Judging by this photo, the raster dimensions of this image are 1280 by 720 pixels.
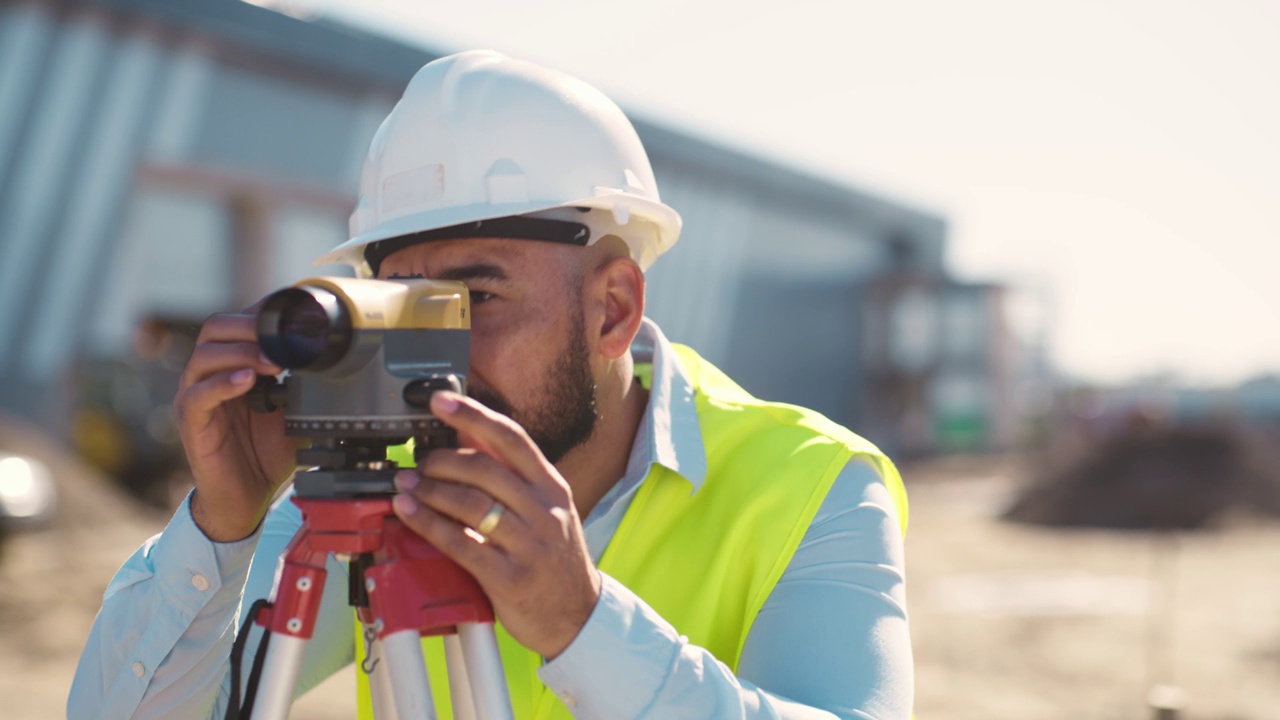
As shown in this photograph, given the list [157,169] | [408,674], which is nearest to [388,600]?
[408,674]

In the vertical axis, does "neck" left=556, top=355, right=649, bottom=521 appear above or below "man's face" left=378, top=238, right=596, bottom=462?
below

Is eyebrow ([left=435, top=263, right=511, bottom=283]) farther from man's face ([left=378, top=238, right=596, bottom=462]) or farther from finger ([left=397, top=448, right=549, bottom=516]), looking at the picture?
finger ([left=397, top=448, right=549, bottom=516])

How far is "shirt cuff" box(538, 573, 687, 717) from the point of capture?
1.15m

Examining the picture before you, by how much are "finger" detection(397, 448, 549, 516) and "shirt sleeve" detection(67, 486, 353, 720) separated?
0.51m

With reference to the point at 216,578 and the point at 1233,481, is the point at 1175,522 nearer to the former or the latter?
the point at 1233,481

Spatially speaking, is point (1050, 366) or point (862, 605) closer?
point (862, 605)

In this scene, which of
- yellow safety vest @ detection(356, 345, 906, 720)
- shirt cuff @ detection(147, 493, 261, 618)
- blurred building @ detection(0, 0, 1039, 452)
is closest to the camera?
shirt cuff @ detection(147, 493, 261, 618)

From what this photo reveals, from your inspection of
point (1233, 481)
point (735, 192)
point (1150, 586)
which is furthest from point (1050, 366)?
point (1150, 586)

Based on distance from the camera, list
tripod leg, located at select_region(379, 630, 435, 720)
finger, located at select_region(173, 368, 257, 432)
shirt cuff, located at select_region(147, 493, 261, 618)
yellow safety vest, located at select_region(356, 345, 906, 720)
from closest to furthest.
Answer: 1. tripod leg, located at select_region(379, 630, 435, 720)
2. finger, located at select_region(173, 368, 257, 432)
3. shirt cuff, located at select_region(147, 493, 261, 618)
4. yellow safety vest, located at select_region(356, 345, 906, 720)

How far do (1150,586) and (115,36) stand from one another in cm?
1257

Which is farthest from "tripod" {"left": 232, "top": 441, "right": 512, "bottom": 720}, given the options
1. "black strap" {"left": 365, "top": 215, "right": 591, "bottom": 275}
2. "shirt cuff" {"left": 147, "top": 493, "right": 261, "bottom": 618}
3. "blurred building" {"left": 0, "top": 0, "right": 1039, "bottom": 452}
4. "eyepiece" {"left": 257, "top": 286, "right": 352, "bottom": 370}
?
"blurred building" {"left": 0, "top": 0, "right": 1039, "bottom": 452}

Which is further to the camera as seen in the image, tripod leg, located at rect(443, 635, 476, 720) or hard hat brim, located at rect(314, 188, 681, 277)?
hard hat brim, located at rect(314, 188, 681, 277)

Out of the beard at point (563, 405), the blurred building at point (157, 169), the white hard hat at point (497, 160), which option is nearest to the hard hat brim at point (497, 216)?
the white hard hat at point (497, 160)

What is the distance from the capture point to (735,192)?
2520cm
